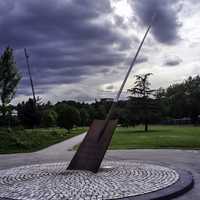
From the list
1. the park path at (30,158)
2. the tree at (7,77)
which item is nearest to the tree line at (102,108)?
the tree at (7,77)

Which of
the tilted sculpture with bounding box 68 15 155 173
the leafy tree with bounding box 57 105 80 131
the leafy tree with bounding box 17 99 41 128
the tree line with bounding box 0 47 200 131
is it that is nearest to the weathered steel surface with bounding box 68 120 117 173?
the tilted sculpture with bounding box 68 15 155 173

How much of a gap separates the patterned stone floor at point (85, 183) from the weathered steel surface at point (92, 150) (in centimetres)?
26

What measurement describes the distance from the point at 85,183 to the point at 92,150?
1.67 m

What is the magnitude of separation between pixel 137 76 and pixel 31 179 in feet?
127

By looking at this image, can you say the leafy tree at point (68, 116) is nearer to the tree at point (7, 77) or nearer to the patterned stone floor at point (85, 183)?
the tree at point (7, 77)

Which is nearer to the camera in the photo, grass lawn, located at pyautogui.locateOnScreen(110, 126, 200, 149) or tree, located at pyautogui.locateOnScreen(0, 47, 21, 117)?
grass lawn, located at pyautogui.locateOnScreen(110, 126, 200, 149)

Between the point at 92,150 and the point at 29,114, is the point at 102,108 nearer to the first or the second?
the point at 29,114

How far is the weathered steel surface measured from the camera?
930 cm

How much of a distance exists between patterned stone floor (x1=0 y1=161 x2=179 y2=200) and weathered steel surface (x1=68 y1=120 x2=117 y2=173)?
26 centimetres

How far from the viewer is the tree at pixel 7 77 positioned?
91.4 feet

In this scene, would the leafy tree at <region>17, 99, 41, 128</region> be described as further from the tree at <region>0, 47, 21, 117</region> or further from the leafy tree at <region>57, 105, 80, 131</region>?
the tree at <region>0, 47, 21, 117</region>

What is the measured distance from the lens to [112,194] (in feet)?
22.4

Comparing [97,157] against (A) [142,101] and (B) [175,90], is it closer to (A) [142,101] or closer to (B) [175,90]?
(A) [142,101]

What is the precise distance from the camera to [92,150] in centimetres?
945
